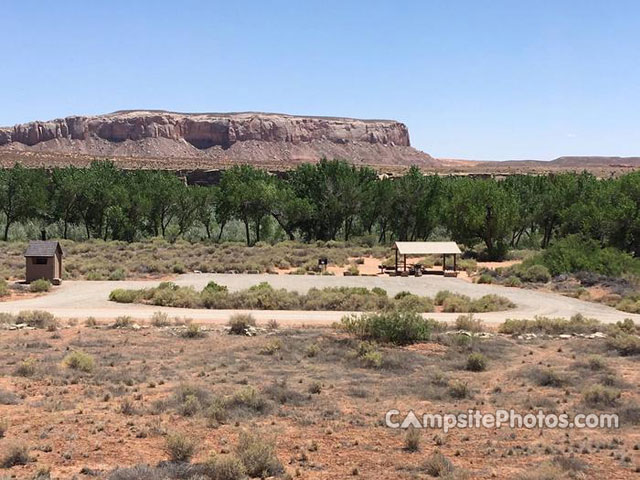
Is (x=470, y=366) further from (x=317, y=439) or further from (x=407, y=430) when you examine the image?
(x=317, y=439)

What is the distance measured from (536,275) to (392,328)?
20288 millimetres

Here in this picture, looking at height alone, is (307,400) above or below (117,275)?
above

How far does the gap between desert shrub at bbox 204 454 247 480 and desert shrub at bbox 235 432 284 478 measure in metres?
0.20

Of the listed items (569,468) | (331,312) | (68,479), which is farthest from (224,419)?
(331,312)

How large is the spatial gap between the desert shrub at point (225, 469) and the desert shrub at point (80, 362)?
25.8 feet

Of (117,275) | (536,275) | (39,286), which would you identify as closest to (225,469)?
(39,286)

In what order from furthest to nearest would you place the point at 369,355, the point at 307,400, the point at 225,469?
the point at 369,355 → the point at 307,400 → the point at 225,469

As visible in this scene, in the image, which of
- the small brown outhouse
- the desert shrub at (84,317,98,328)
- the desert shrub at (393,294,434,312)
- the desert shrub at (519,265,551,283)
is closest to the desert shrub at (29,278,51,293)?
the small brown outhouse

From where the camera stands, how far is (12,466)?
12180 mm

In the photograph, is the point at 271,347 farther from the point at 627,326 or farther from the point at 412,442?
the point at 627,326

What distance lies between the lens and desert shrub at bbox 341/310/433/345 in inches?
891

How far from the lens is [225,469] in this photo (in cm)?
1150

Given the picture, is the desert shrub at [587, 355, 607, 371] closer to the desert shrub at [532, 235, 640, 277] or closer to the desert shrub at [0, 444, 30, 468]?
the desert shrub at [0, 444, 30, 468]

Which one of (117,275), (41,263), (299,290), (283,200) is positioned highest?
(283,200)
